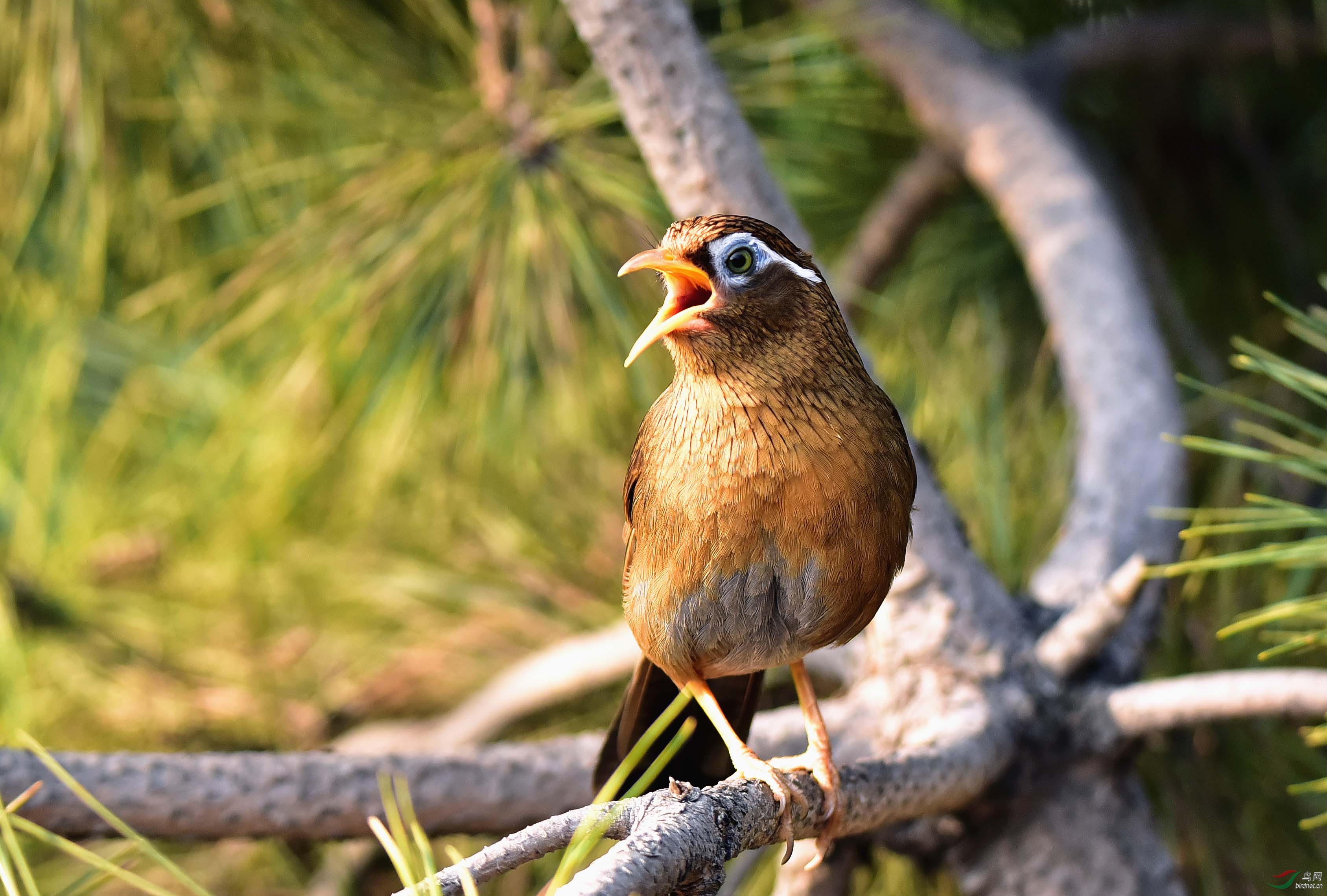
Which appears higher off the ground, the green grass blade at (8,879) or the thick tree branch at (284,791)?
the green grass blade at (8,879)

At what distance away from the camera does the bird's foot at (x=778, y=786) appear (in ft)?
3.32

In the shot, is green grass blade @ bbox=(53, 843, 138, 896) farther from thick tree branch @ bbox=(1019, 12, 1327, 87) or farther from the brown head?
thick tree branch @ bbox=(1019, 12, 1327, 87)

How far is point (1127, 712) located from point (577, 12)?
0.97m

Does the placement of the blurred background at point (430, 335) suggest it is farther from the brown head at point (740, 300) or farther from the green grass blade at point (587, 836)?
the green grass blade at point (587, 836)

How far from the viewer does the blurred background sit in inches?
75.2

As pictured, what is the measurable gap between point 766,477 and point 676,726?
0.38 meters

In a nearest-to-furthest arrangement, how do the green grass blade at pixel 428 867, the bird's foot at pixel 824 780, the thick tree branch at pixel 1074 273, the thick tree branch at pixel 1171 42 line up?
the green grass blade at pixel 428 867 → the bird's foot at pixel 824 780 → the thick tree branch at pixel 1074 273 → the thick tree branch at pixel 1171 42

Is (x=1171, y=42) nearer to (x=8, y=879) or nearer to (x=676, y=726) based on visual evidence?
(x=676, y=726)

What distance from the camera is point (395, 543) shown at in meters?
2.77

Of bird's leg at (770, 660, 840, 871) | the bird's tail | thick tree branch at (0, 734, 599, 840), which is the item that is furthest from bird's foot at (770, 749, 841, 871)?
thick tree branch at (0, 734, 599, 840)

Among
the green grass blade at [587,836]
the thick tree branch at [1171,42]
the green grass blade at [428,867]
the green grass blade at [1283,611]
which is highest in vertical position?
the thick tree branch at [1171,42]

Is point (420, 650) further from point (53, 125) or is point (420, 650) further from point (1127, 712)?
point (1127, 712)

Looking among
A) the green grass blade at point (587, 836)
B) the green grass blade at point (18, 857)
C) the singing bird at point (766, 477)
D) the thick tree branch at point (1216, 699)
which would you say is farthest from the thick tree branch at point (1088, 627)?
the green grass blade at point (18, 857)

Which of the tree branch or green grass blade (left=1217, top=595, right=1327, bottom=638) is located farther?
green grass blade (left=1217, top=595, right=1327, bottom=638)
